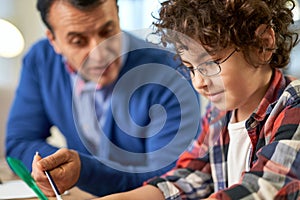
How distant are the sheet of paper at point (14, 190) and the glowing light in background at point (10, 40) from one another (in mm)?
705

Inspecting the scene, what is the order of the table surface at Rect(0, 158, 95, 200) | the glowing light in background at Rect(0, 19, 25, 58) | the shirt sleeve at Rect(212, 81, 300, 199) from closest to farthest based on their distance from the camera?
1. the shirt sleeve at Rect(212, 81, 300, 199)
2. the table surface at Rect(0, 158, 95, 200)
3. the glowing light in background at Rect(0, 19, 25, 58)

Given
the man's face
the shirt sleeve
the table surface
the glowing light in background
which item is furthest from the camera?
the glowing light in background

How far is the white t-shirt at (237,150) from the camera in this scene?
584mm

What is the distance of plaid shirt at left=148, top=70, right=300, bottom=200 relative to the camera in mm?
422

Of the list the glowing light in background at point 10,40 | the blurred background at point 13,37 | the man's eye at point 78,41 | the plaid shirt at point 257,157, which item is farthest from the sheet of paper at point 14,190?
the glowing light in background at point 10,40

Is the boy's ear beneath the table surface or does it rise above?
above

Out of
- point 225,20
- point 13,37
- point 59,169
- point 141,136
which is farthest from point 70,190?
point 13,37

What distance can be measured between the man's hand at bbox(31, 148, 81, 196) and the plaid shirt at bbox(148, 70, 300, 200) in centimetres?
10

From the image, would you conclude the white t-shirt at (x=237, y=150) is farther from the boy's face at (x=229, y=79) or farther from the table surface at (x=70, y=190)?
the table surface at (x=70, y=190)

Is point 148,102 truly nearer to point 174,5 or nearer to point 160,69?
point 160,69

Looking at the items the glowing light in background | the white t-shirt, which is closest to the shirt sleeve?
the white t-shirt

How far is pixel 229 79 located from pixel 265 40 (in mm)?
56

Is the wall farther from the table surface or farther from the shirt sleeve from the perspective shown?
the shirt sleeve

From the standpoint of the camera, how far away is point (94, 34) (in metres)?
0.74
